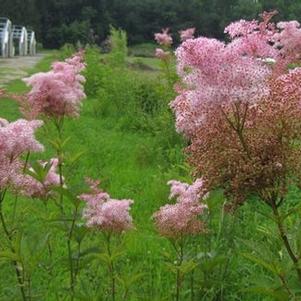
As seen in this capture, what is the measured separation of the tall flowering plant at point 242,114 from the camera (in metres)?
1.41

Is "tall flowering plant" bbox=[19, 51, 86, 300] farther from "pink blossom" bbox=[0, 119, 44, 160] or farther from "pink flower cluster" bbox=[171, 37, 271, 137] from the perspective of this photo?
"pink flower cluster" bbox=[171, 37, 271, 137]

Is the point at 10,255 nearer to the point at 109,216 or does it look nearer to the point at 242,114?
the point at 109,216

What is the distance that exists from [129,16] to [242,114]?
4665cm

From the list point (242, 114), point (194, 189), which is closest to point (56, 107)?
point (194, 189)

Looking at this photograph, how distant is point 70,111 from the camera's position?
7.91 ft

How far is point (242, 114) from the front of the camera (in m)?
1.48

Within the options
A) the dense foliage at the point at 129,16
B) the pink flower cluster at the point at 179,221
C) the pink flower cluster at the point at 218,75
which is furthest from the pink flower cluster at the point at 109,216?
the dense foliage at the point at 129,16

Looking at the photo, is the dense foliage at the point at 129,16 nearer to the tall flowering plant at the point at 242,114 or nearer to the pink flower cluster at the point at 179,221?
the pink flower cluster at the point at 179,221

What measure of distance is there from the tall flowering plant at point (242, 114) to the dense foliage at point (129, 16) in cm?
3986

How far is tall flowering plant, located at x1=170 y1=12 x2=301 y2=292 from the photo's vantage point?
1.41 meters

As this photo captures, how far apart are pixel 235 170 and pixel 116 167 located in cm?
458

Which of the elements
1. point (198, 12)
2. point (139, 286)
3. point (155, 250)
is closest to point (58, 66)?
point (139, 286)

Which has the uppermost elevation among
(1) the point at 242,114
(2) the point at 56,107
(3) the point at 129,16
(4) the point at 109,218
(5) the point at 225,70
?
(5) the point at 225,70

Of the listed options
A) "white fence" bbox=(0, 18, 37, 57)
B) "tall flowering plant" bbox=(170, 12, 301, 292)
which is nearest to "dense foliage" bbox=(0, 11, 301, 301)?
"tall flowering plant" bbox=(170, 12, 301, 292)
